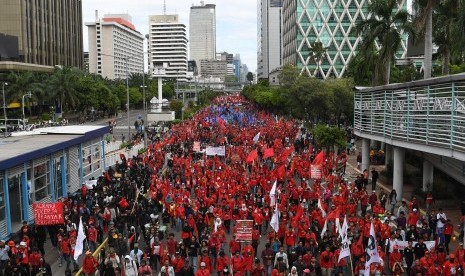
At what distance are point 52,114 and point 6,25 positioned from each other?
24.2m

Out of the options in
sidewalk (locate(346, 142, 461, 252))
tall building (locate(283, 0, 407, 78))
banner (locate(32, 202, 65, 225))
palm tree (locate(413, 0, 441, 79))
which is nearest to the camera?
banner (locate(32, 202, 65, 225))

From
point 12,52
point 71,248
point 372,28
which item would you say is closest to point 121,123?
point 12,52

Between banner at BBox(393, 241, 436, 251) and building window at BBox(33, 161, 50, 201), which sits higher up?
building window at BBox(33, 161, 50, 201)

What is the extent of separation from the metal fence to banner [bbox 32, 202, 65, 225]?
12.2 metres

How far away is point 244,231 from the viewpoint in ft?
50.0

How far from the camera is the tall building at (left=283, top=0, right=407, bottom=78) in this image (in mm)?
101875

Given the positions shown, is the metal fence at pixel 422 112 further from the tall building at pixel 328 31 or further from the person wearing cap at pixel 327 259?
the tall building at pixel 328 31

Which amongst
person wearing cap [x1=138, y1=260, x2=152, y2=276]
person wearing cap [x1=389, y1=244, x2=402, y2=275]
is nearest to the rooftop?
person wearing cap [x1=138, y1=260, x2=152, y2=276]

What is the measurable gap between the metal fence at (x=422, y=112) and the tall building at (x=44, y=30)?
188 feet

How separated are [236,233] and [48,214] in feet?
18.5

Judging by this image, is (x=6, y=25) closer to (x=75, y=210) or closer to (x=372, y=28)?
(x=372, y=28)

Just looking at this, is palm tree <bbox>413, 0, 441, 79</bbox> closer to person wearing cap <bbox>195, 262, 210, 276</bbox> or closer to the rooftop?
the rooftop

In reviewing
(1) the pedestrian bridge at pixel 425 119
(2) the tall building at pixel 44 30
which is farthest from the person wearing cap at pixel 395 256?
(2) the tall building at pixel 44 30

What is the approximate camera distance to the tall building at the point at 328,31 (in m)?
102
